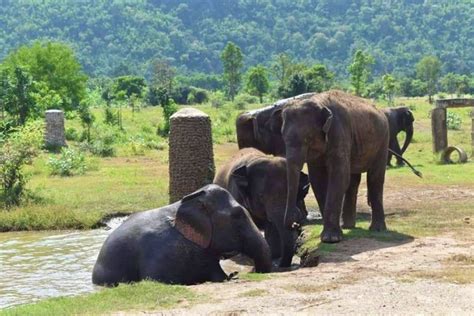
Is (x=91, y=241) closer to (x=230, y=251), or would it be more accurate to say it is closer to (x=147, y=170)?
(x=230, y=251)

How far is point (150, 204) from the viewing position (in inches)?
752

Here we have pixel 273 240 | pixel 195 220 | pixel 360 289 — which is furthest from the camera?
pixel 273 240

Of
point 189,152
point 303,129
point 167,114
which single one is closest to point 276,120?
point 303,129

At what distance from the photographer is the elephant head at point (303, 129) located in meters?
11.3

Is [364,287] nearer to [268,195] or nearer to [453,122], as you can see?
[268,195]

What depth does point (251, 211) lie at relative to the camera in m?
11.9

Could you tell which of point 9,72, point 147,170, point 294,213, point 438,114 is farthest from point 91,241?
point 9,72

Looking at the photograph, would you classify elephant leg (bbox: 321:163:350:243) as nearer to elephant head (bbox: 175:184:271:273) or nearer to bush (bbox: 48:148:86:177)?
elephant head (bbox: 175:184:271:273)

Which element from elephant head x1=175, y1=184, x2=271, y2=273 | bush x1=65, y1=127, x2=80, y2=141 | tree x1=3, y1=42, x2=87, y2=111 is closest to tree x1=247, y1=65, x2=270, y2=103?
tree x1=3, y1=42, x2=87, y2=111

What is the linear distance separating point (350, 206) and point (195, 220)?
13.8 ft

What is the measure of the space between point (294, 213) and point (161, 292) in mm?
2873

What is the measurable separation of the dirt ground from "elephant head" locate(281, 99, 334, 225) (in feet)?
4.69

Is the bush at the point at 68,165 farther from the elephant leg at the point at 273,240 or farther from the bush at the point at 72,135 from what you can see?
the elephant leg at the point at 273,240

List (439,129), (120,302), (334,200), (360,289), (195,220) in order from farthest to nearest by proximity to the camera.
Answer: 1. (439,129)
2. (334,200)
3. (195,220)
4. (360,289)
5. (120,302)
